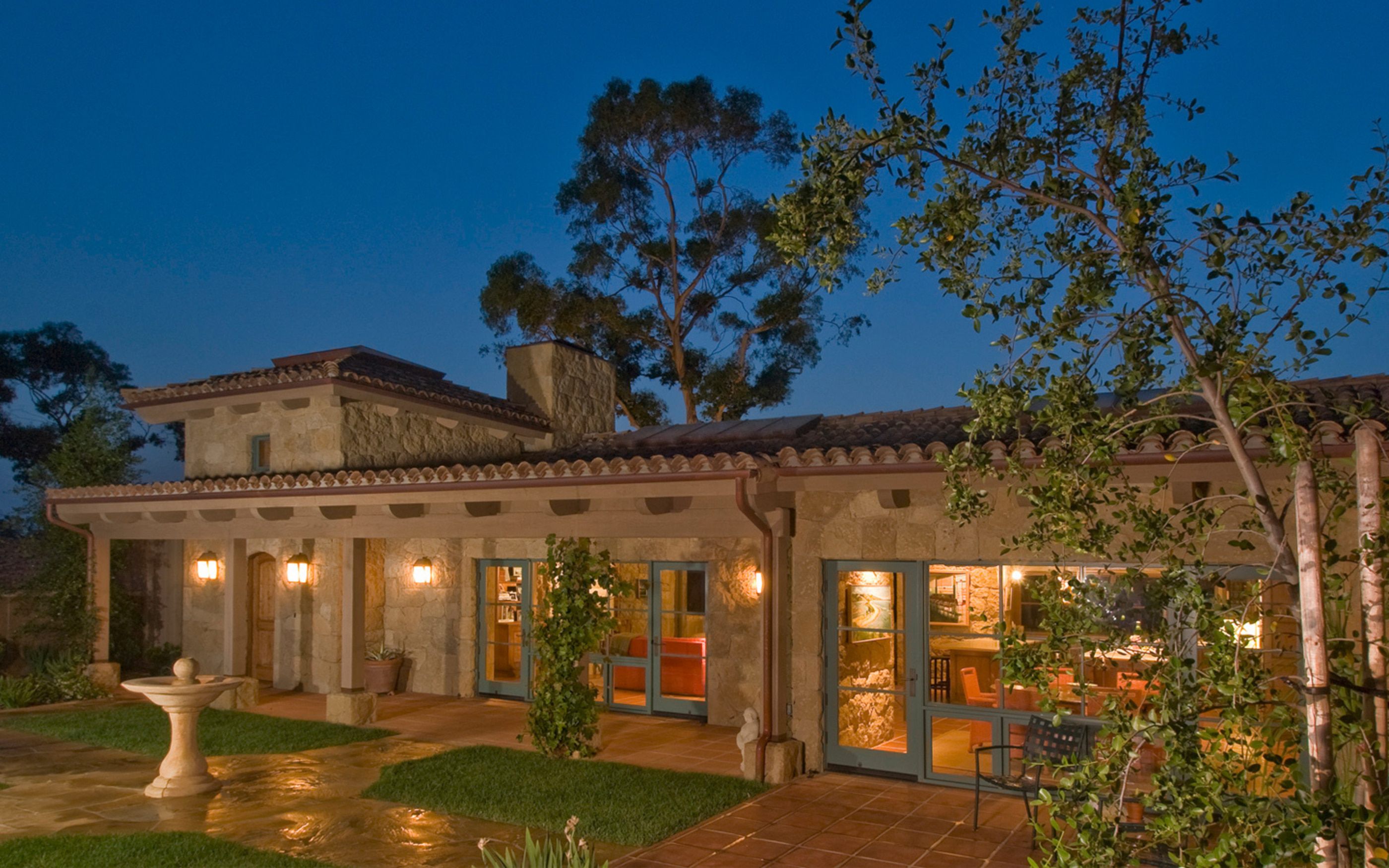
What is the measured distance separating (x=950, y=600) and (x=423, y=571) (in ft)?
24.0

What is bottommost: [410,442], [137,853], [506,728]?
[506,728]

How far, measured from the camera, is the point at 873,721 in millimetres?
8758

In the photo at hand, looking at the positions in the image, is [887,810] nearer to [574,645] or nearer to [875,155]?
[574,645]

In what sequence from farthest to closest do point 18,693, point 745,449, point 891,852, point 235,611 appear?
point 235,611
point 18,693
point 745,449
point 891,852

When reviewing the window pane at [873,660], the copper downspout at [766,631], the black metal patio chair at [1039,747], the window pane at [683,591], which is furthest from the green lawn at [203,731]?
the black metal patio chair at [1039,747]

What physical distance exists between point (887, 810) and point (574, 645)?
3.26 meters

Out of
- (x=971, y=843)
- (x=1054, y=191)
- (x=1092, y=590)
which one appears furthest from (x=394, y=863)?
(x=1054, y=191)

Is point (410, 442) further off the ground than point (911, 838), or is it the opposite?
point (410, 442)

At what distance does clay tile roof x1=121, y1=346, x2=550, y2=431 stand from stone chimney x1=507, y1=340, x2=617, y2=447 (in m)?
0.29

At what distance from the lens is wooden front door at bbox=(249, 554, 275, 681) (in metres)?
14.8

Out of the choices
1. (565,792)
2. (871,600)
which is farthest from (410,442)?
(871,600)

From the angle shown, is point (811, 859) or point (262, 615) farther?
point (262, 615)

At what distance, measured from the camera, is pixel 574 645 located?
9.47 metres

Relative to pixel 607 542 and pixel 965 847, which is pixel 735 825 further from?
pixel 607 542
